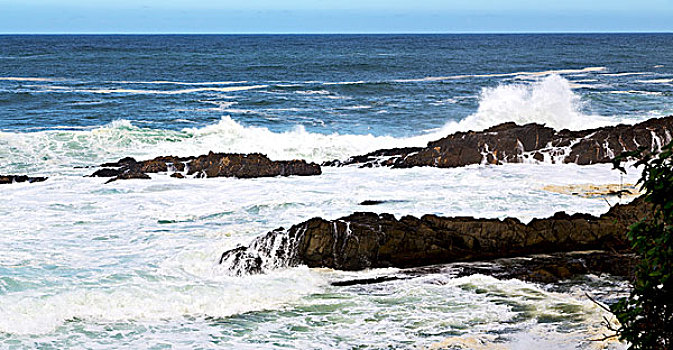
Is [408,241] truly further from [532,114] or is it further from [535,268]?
[532,114]

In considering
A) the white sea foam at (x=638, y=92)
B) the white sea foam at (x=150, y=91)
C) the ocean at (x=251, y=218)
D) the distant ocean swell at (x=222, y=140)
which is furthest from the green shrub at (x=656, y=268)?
the white sea foam at (x=150, y=91)

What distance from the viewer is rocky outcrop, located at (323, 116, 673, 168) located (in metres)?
18.8

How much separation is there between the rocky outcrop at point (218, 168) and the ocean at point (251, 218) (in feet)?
Result: 1.77

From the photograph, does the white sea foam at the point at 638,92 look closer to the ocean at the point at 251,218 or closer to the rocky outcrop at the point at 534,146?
the ocean at the point at 251,218

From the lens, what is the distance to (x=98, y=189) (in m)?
16.1

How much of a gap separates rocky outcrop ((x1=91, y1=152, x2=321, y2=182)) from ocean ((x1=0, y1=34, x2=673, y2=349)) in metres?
0.54

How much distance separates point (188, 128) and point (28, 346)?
1900 centimetres

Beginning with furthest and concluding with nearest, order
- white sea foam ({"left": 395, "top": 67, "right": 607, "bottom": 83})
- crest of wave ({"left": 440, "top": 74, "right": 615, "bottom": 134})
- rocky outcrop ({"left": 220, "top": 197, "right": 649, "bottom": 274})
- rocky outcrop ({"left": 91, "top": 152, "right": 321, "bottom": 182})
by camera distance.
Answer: white sea foam ({"left": 395, "top": 67, "right": 607, "bottom": 83}) → crest of wave ({"left": 440, "top": 74, "right": 615, "bottom": 134}) → rocky outcrop ({"left": 91, "top": 152, "right": 321, "bottom": 182}) → rocky outcrop ({"left": 220, "top": 197, "right": 649, "bottom": 274})

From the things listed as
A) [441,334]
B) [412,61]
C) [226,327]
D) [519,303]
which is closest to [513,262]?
[519,303]

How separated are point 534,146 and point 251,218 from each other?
8382mm

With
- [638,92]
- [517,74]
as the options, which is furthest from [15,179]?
[517,74]

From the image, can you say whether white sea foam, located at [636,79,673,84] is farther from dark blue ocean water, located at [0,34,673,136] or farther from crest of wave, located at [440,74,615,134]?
crest of wave, located at [440,74,615,134]

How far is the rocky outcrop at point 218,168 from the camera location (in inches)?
698

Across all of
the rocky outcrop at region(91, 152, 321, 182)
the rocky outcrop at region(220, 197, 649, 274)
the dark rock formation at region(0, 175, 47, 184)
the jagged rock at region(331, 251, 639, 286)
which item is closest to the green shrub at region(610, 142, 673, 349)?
the jagged rock at region(331, 251, 639, 286)
